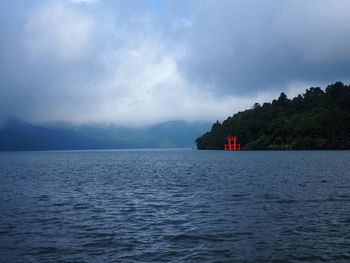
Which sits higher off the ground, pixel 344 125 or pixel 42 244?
pixel 344 125

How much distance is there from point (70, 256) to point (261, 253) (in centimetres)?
906

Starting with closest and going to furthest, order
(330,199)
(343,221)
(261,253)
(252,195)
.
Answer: (261,253) → (343,221) → (330,199) → (252,195)

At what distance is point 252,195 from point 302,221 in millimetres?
10686

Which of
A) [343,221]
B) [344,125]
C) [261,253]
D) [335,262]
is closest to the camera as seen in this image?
[335,262]

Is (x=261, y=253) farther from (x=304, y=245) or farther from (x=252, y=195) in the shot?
(x=252, y=195)

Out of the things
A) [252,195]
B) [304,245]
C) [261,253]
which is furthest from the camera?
[252,195]

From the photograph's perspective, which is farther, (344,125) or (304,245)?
(344,125)

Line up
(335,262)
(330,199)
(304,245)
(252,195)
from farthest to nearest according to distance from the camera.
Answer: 1. (252,195)
2. (330,199)
3. (304,245)
4. (335,262)

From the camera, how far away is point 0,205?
95.5 feet

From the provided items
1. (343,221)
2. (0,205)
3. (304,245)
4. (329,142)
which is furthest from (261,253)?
(329,142)

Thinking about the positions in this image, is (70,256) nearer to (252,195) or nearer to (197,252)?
(197,252)

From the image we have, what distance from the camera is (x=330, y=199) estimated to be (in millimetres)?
28203

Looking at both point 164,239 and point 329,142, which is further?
point 329,142

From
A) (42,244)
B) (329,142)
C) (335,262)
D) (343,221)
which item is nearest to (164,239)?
(42,244)
